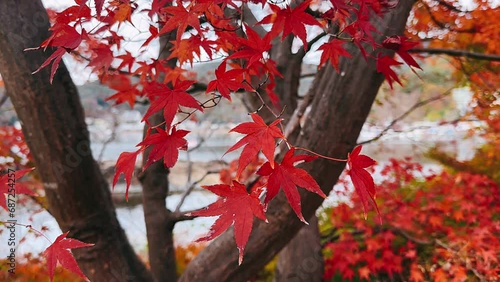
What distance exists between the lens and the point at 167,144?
1025mm

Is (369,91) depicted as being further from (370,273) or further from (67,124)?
(370,273)

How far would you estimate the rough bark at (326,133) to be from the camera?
1.71 meters

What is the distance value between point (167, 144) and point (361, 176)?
0.46 meters

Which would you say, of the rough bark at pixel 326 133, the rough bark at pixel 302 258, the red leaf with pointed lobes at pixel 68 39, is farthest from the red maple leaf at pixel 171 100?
the rough bark at pixel 302 258

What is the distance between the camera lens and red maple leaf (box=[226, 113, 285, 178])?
81 cm

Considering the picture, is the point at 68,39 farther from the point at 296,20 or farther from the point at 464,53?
the point at 464,53

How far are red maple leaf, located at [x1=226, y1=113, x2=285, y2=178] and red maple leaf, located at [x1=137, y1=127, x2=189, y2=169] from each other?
0.68 feet

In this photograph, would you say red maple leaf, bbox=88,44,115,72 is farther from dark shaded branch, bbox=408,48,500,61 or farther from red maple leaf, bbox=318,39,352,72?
dark shaded branch, bbox=408,48,500,61

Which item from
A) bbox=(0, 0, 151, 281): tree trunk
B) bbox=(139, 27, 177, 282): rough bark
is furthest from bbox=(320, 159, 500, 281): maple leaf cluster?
bbox=(0, 0, 151, 281): tree trunk

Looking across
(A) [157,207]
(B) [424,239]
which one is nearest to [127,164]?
(A) [157,207]

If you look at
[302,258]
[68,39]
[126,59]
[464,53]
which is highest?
[464,53]

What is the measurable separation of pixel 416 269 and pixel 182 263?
174 centimetres

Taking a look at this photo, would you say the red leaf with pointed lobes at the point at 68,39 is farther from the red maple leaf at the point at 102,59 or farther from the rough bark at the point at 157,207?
the rough bark at the point at 157,207

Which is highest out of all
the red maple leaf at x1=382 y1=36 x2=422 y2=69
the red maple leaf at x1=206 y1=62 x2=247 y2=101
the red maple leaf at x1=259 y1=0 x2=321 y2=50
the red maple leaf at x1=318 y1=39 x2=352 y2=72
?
the red maple leaf at x1=318 y1=39 x2=352 y2=72
